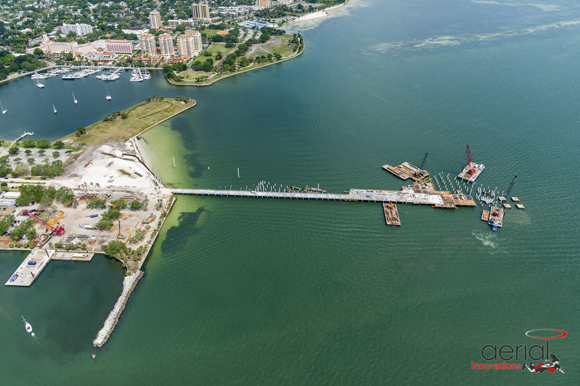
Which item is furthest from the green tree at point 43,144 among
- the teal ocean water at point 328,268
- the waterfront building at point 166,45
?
the waterfront building at point 166,45

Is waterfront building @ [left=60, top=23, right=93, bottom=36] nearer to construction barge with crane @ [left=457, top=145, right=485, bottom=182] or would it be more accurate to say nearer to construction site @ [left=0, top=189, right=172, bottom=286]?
construction site @ [left=0, top=189, right=172, bottom=286]

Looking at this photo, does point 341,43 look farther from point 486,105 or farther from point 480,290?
point 480,290

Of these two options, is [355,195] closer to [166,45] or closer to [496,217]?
[496,217]

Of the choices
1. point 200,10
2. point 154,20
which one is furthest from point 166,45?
point 200,10

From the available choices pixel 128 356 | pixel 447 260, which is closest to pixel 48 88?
pixel 128 356

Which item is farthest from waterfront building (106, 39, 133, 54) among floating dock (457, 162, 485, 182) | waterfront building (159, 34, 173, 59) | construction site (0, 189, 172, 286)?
floating dock (457, 162, 485, 182)

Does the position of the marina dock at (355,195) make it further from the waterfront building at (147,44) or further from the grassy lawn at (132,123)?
the waterfront building at (147,44)
